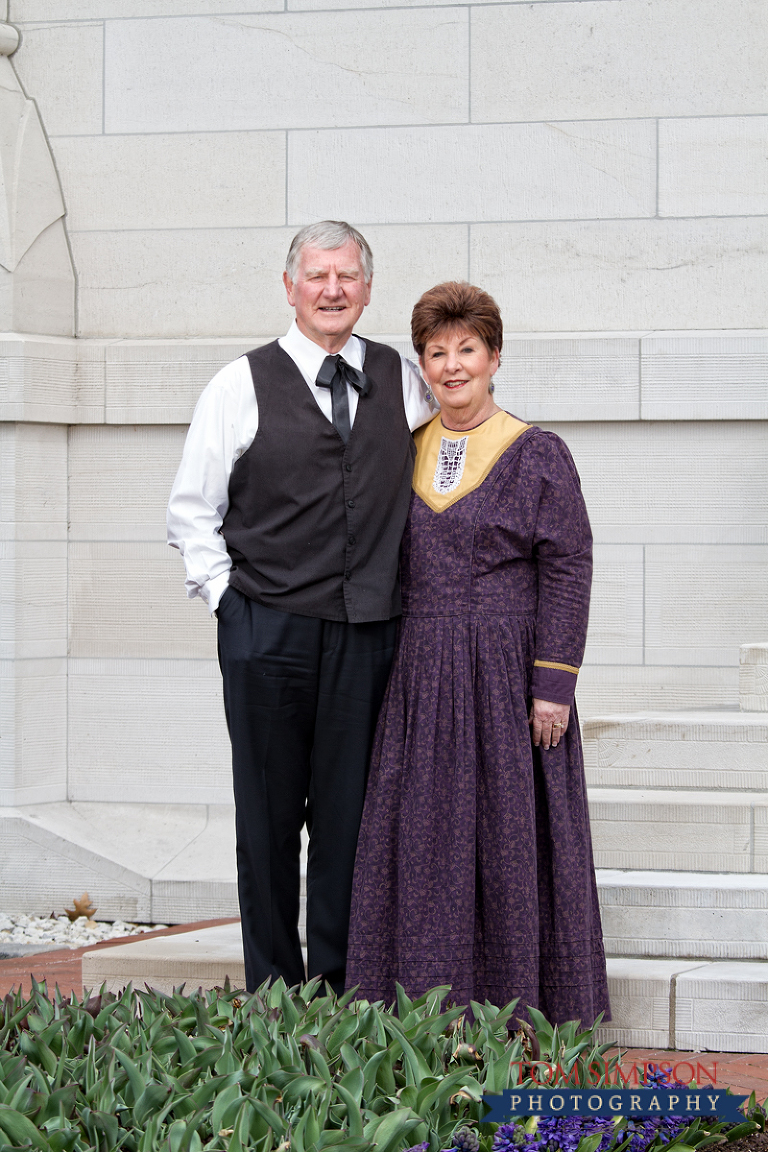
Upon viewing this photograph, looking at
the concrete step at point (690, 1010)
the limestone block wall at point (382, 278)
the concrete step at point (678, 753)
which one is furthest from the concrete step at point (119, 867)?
the concrete step at point (690, 1010)

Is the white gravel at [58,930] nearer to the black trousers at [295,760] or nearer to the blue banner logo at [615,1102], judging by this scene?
the black trousers at [295,760]

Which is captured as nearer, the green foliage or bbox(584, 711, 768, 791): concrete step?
the green foliage

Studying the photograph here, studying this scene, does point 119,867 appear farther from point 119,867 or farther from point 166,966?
point 166,966

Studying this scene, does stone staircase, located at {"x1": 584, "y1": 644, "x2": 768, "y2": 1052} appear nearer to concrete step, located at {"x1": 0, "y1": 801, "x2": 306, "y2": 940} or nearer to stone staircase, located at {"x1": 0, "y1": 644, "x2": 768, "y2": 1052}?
stone staircase, located at {"x1": 0, "y1": 644, "x2": 768, "y2": 1052}

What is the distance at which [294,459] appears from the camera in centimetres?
298

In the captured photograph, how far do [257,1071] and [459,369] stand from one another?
1.63 m

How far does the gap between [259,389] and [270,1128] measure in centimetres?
171

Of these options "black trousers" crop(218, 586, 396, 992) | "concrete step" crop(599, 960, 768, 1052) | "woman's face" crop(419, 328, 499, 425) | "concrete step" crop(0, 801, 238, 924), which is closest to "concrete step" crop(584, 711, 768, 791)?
"concrete step" crop(599, 960, 768, 1052)

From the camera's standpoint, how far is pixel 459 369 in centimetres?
297

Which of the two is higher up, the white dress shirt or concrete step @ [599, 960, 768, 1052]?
the white dress shirt

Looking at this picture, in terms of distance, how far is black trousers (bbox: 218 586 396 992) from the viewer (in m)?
2.97

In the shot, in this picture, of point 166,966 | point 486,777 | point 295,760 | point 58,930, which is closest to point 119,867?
point 58,930

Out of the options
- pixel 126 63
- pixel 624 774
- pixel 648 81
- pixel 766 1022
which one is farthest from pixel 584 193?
pixel 766 1022

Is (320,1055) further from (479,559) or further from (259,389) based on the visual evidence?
(259,389)
